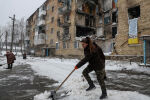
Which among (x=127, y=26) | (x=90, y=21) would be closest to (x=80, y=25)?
(x=90, y=21)

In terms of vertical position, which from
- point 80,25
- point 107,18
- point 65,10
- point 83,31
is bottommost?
point 83,31

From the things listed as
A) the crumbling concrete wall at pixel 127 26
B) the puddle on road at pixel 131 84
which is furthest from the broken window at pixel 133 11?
the puddle on road at pixel 131 84

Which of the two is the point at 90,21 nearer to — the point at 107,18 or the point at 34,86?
the point at 107,18

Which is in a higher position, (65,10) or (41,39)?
(65,10)

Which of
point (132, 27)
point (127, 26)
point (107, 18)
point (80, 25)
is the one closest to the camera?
point (132, 27)

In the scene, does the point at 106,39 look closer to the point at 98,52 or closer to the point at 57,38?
the point at 57,38

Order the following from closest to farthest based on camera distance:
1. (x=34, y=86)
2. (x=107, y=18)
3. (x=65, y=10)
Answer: (x=34, y=86), (x=107, y=18), (x=65, y=10)

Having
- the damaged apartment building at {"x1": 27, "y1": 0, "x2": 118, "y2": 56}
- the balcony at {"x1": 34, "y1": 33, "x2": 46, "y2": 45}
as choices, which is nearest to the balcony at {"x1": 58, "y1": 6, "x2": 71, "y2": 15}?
the damaged apartment building at {"x1": 27, "y1": 0, "x2": 118, "y2": 56}

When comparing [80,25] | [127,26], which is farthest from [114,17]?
[127,26]

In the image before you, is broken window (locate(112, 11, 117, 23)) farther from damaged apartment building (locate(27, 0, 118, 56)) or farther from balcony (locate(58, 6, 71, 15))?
balcony (locate(58, 6, 71, 15))

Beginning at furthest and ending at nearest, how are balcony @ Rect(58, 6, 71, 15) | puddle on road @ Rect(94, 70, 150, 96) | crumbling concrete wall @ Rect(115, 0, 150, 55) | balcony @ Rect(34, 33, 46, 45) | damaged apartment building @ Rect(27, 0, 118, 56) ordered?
balcony @ Rect(34, 33, 46, 45) < balcony @ Rect(58, 6, 71, 15) < damaged apartment building @ Rect(27, 0, 118, 56) < crumbling concrete wall @ Rect(115, 0, 150, 55) < puddle on road @ Rect(94, 70, 150, 96)

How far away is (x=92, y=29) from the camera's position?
3039 cm

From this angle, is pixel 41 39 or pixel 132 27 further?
pixel 41 39

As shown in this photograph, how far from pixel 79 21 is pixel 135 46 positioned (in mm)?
15348
